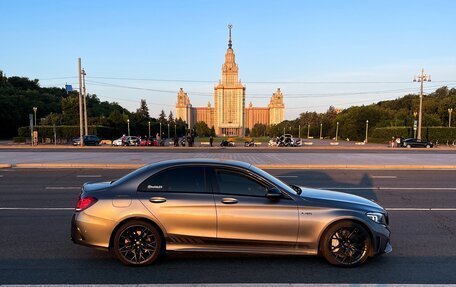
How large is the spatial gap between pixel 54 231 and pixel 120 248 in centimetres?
248

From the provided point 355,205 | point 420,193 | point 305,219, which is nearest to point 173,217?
point 305,219

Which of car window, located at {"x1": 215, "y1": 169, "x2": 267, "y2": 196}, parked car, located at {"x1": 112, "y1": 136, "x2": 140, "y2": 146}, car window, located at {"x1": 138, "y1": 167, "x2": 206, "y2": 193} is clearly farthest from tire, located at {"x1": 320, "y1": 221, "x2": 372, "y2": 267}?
parked car, located at {"x1": 112, "y1": 136, "x2": 140, "y2": 146}

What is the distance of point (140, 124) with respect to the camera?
102625 mm

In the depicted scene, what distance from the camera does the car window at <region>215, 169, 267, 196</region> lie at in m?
5.29

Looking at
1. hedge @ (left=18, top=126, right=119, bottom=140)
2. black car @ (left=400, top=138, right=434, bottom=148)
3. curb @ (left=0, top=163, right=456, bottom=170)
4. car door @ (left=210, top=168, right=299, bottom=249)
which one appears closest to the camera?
car door @ (left=210, top=168, right=299, bottom=249)

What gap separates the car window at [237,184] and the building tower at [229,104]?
173 m

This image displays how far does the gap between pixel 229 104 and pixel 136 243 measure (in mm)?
178701

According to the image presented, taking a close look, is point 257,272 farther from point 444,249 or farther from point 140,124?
point 140,124

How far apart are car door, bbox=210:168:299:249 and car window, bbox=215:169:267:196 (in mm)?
59

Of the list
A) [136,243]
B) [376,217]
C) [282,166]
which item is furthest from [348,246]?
[282,166]

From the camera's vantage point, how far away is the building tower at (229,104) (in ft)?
590

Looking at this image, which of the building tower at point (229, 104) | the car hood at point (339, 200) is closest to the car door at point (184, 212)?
the car hood at point (339, 200)

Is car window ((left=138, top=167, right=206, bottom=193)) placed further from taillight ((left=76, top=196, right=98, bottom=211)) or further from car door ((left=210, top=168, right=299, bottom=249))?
taillight ((left=76, top=196, right=98, bottom=211))

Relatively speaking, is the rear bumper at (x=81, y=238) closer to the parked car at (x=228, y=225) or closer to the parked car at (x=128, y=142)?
the parked car at (x=228, y=225)
